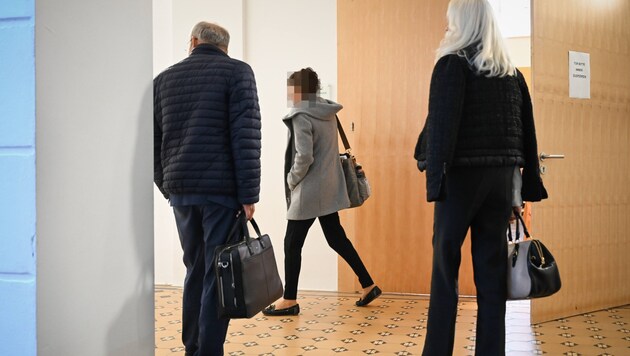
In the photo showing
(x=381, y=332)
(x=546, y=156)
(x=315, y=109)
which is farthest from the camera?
(x=315, y=109)

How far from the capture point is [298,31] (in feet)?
17.8

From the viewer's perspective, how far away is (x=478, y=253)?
8.78ft

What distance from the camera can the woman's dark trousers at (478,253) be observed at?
8.53 ft

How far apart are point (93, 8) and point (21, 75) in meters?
0.30

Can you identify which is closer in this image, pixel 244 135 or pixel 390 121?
pixel 244 135

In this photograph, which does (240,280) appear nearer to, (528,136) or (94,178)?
(94,178)

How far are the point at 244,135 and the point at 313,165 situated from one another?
169cm

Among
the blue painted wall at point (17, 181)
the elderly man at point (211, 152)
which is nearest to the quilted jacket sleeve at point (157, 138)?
the elderly man at point (211, 152)

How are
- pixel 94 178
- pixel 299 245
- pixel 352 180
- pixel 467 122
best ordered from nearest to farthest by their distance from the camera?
pixel 94 178 → pixel 467 122 → pixel 299 245 → pixel 352 180

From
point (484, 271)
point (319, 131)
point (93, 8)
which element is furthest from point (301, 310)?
point (93, 8)

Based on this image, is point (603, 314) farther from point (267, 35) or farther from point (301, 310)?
point (267, 35)

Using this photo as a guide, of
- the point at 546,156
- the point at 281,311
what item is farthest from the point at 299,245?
the point at 546,156

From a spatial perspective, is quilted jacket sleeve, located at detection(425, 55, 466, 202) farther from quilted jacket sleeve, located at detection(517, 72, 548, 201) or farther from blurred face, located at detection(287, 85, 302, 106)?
blurred face, located at detection(287, 85, 302, 106)

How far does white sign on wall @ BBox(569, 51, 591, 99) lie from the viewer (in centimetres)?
438
